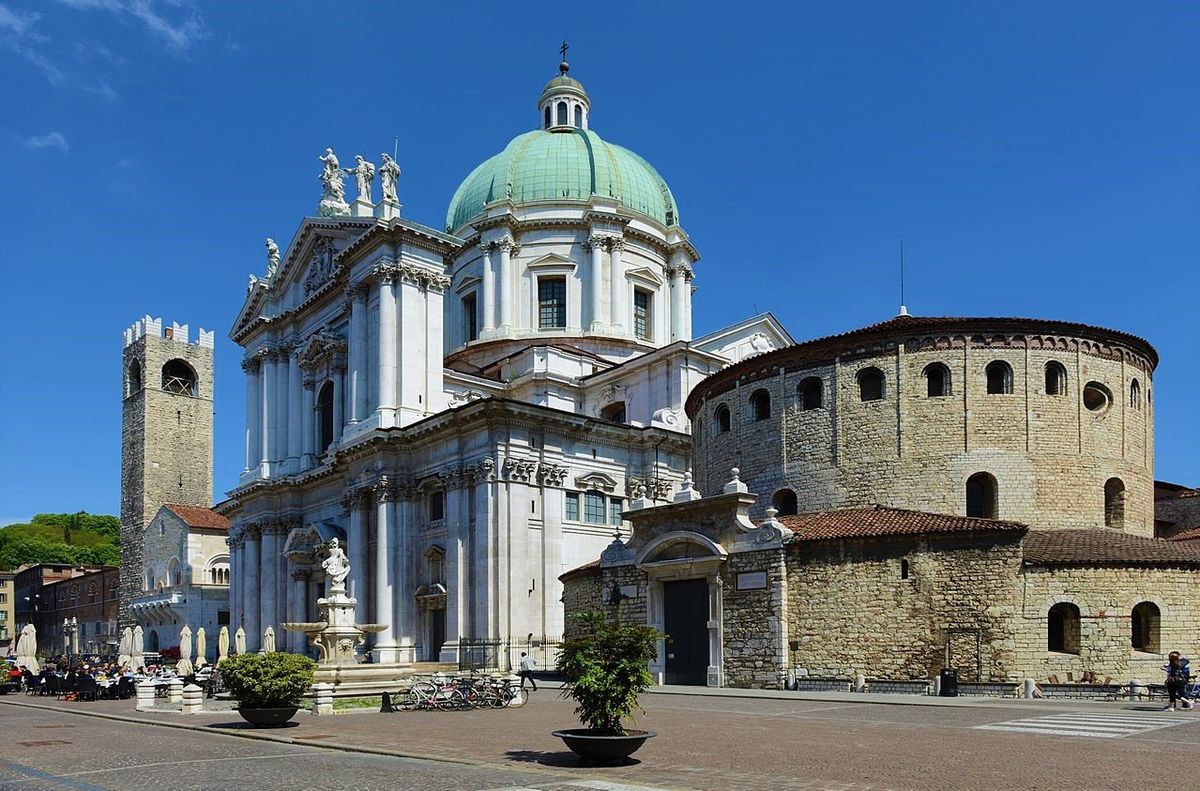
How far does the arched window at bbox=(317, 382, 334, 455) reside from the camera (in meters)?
57.8

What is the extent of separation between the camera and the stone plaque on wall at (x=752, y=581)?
31547mm

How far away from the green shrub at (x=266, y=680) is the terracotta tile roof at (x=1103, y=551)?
18591 mm

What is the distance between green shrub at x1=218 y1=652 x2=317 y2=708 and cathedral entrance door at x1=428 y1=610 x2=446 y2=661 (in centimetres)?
2435

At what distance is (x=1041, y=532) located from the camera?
33062 millimetres

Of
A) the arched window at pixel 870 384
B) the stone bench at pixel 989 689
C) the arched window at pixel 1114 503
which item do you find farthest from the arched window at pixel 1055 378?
the stone bench at pixel 989 689

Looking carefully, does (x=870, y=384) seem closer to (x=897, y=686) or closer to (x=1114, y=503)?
(x=1114, y=503)

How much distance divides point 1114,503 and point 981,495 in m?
4.55

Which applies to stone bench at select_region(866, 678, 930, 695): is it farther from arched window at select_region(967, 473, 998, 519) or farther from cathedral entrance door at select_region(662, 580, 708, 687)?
arched window at select_region(967, 473, 998, 519)

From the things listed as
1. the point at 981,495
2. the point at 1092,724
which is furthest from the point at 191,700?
the point at 981,495

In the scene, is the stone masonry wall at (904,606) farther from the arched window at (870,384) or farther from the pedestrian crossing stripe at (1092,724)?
the arched window at (870,384)

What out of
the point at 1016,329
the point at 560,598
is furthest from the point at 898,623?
the point at 560,598

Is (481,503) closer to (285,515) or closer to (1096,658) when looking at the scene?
(285,515)

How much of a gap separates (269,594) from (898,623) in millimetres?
40044

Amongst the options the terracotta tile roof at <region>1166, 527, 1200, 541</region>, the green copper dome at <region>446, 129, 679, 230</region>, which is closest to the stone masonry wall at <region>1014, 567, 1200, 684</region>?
the terracotta tile roof at <region>1166, 527, 1200, 541</region>
